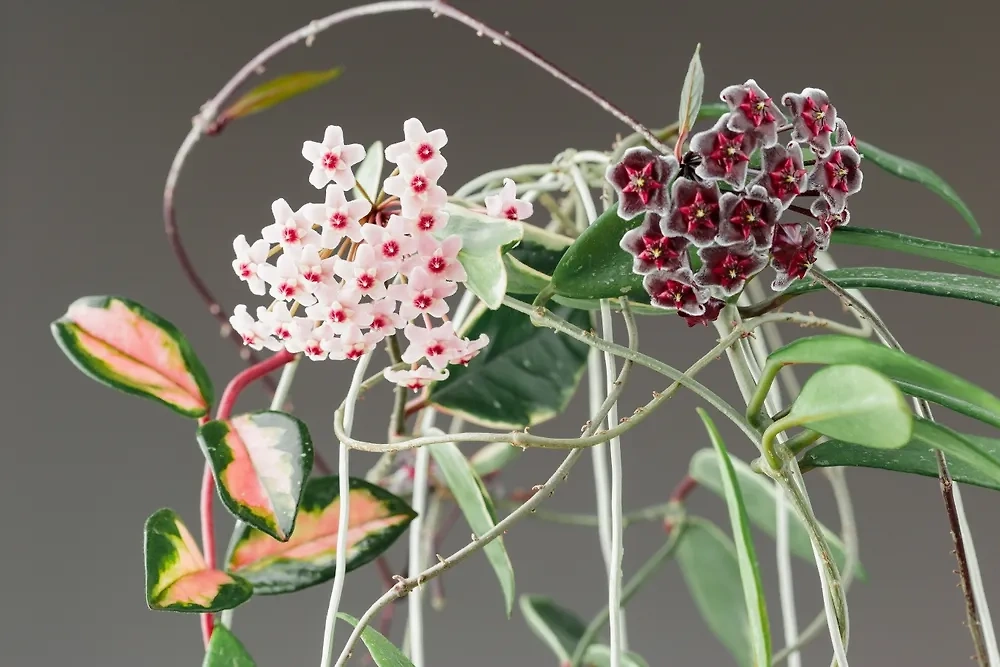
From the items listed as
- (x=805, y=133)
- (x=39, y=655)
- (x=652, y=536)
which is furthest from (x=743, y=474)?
(x=39, y=655)

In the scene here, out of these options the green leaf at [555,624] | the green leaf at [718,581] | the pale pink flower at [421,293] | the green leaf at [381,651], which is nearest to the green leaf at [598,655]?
the green leaf at [555,624]

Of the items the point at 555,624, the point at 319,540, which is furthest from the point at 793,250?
the point at 555,624

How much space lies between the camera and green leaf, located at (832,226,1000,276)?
1.59 feet

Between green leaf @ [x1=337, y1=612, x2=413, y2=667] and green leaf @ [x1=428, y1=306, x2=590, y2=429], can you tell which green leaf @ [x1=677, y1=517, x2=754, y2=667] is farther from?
green leaf @ [x1=337, y1=612, x2=413, y2=667]

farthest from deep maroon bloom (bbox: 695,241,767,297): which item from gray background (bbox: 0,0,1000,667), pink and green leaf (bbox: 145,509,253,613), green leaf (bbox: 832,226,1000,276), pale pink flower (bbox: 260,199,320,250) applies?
gray background (bbox: 0,0,1000,667)

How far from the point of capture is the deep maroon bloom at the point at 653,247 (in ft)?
1.47

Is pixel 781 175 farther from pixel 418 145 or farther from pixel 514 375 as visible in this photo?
pixel 514 375

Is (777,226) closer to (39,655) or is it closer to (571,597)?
(571,597)

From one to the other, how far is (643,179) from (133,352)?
1.20 feet

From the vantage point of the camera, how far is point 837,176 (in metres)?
0.46

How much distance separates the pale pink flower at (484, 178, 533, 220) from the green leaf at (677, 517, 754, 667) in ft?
1.80

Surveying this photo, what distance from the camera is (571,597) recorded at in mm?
1420

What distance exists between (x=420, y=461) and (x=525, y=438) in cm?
20

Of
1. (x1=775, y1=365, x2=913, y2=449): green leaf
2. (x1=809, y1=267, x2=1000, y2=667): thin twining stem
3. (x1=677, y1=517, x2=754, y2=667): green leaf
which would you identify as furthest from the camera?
(x1=677, y1=517, x2=754, y2=667): green leaf
